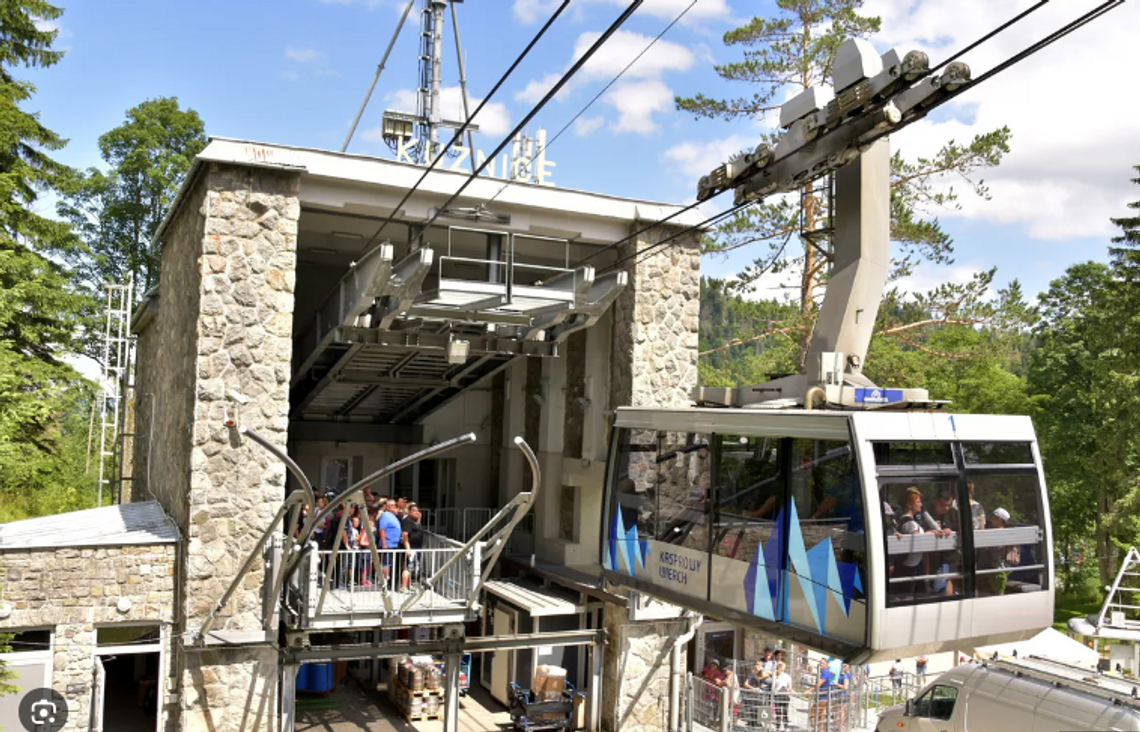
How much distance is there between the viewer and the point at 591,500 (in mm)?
15203

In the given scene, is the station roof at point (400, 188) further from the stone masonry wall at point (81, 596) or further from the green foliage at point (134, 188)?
the green foliage at point (134, 188)

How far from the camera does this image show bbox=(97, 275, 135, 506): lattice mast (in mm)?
19969

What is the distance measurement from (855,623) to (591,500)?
9047 mm

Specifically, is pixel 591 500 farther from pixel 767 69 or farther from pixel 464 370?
pixel 767 69

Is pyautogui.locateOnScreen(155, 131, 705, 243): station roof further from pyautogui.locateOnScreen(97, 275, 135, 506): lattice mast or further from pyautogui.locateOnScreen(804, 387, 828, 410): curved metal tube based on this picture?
pyautogui.locateOnScreen(97, 275, 135, 506): lattice mast

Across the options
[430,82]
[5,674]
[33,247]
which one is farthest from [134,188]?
[5,674]

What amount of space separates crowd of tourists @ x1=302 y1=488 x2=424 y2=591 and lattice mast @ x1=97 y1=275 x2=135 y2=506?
875cm

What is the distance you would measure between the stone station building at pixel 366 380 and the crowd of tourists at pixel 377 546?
65 centimetres

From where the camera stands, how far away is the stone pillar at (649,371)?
13.9m

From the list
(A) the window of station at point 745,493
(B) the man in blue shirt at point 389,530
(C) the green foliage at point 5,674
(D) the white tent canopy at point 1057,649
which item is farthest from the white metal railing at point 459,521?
(A) the window of station at point 745,493

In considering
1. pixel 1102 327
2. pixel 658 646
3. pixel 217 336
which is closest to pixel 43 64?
pixel 217 336

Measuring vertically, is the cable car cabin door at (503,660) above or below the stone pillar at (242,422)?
below

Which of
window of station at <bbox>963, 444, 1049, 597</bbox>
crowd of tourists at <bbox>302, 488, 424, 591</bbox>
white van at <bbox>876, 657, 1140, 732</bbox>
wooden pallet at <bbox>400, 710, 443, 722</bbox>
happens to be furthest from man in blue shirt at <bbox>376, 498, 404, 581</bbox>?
window of station at <bbox>963, 444, 1049, 597</bbox>

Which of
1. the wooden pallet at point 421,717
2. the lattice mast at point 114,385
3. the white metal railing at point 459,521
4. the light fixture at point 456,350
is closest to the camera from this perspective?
the light fixture at point 456,350
